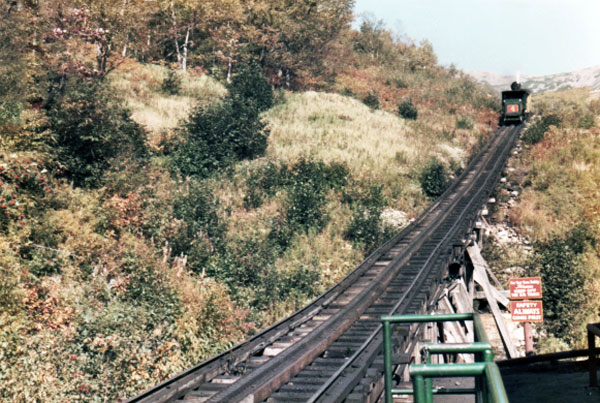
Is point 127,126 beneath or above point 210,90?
beneath

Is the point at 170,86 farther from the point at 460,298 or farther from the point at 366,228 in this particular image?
the point at 460,298

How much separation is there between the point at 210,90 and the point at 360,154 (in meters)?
13.2

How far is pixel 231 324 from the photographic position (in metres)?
14.3

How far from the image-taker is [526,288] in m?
15.5

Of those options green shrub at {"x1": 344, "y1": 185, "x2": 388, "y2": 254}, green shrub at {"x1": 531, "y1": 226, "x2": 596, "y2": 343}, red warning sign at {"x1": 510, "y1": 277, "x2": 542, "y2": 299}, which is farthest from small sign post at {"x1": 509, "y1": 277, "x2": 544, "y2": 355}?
green shrub at {"x1": 344, "y1": 185, "x2": 388, "y2": 254}

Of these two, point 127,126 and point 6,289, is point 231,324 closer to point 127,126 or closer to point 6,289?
point 6,289

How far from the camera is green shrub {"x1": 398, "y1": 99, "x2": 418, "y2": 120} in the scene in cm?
4409

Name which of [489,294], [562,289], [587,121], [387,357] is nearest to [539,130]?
[587,121]

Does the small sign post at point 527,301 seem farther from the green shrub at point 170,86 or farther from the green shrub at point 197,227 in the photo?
the green shrub at point 170,86

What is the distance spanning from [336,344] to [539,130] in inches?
1219

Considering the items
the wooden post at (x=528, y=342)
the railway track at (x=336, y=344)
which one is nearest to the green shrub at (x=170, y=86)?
the railway track at (x=336, y=344)

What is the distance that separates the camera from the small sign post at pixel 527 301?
15.4 metres

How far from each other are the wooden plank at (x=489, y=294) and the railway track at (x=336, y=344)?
33.7 inches

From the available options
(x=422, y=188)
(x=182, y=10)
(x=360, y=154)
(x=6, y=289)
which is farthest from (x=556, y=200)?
(x=182, y=10)
